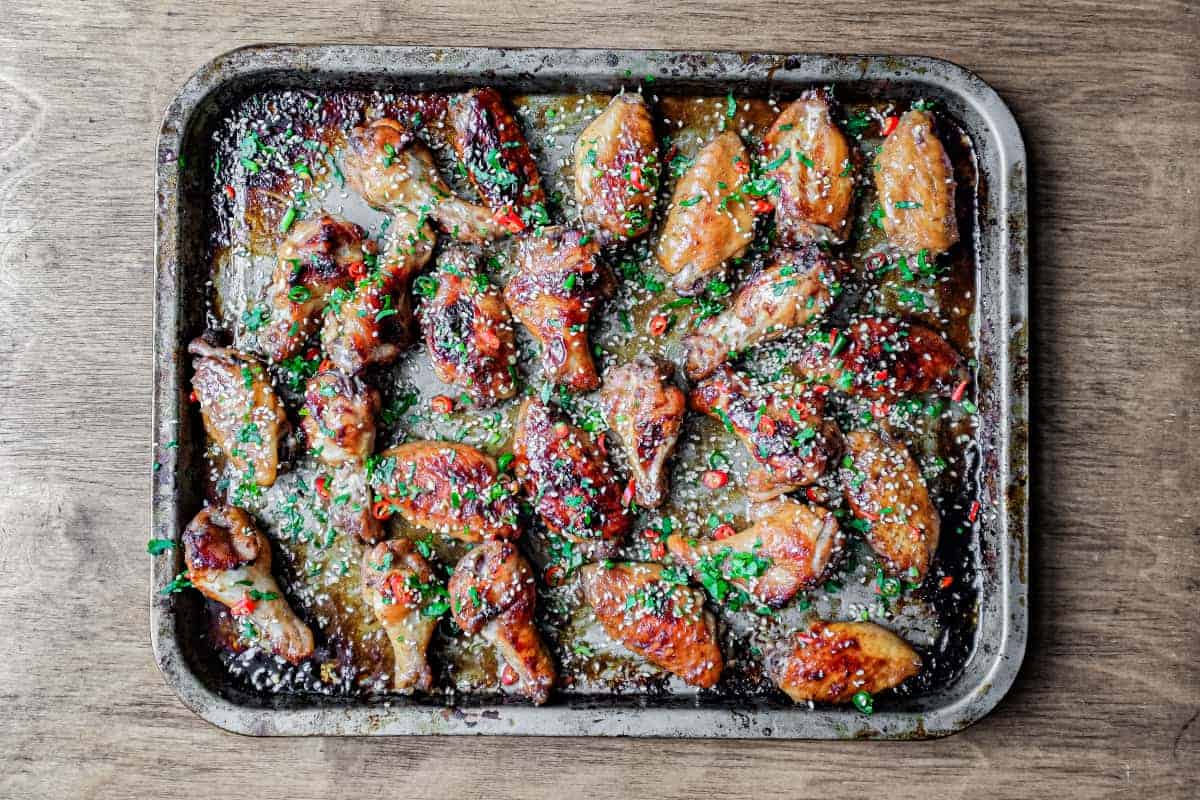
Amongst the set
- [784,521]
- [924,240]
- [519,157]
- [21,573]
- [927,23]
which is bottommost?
[21,573]

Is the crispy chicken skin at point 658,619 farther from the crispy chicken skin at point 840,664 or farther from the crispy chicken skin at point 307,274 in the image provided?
the crispy chicken skin at point 307,274

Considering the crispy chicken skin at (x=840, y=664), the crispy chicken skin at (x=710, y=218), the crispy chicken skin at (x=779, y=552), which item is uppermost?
the crispy chicken skin at (x=710, y=218)

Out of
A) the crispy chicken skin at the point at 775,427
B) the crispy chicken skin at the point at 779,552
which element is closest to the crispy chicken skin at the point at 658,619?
the crispy chicken skin at the point at 779,552

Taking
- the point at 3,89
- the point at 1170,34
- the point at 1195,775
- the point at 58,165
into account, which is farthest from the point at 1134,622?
the point at 3,89

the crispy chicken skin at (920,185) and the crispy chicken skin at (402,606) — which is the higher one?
the crispy chicken skin at (920,185)

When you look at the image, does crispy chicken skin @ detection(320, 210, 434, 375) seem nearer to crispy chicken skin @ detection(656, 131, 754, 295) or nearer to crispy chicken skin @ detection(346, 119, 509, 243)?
crispy chicken skin @ detection(346, 119, 509, 243)

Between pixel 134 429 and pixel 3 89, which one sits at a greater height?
pixel 3 89

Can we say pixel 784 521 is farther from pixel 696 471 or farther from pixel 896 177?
pixel 896 177
